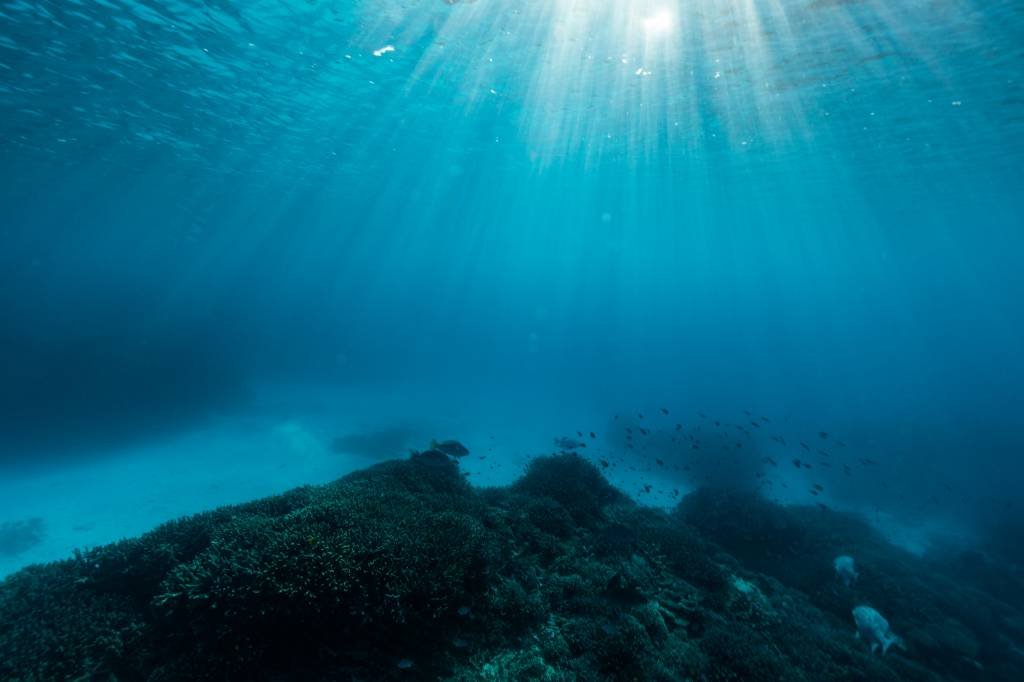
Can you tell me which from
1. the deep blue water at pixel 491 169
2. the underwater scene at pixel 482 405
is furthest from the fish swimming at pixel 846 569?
the deep blue water at pixel 491 169

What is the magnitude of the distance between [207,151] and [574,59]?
29.7m

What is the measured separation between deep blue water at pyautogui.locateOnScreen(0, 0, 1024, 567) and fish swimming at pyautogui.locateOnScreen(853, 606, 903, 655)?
61.0 feet

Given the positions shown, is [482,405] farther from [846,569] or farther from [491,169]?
[846,569]

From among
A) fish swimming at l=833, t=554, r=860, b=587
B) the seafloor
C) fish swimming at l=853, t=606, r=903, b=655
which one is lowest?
fish swimming at l=833, t=554, r=860, b=587

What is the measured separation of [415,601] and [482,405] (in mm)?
56512

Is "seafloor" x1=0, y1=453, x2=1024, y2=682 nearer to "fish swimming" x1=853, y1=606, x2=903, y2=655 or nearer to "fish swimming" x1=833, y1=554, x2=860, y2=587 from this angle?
"fish swimming" x1=853, y1=606, x2=903, y2=655

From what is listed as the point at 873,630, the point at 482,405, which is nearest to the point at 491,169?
the point at 482,405

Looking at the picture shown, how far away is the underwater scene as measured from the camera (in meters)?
5.18

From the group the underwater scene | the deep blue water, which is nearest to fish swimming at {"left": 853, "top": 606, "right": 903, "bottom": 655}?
the underwater scene

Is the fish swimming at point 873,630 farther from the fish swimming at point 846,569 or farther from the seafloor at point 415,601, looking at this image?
the fish swimming at point 846,569

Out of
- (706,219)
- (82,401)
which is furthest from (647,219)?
(82,401)

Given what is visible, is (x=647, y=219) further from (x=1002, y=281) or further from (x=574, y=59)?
(x=1002, y=281)

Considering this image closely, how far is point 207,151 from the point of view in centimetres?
3300

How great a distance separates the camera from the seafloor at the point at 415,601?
14.7 feet
